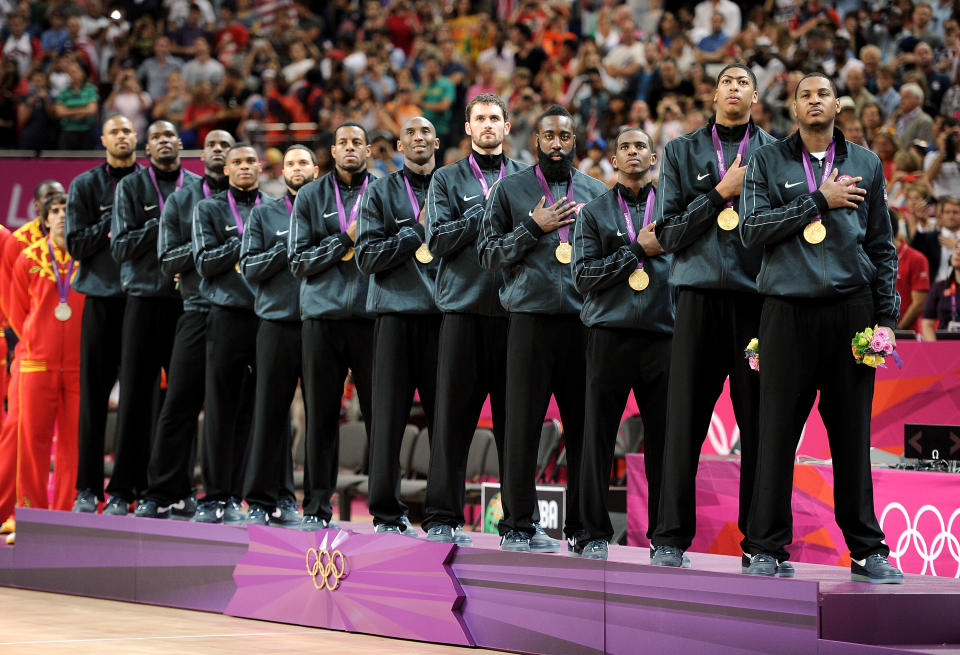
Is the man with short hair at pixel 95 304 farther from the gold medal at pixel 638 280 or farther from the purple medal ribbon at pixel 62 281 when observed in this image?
the gold medal at pixel 638 280

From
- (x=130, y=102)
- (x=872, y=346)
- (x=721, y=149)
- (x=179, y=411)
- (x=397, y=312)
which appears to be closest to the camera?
(x=872, y=346)

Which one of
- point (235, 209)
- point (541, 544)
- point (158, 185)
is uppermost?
point (158, 185)

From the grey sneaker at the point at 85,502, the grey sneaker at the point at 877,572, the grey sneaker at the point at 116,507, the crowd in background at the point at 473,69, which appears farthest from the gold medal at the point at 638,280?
the crowd in background at the point at 473,69

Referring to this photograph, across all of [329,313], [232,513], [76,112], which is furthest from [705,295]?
[76,112]

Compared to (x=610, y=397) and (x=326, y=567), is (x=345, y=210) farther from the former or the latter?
(x=610, y=397)

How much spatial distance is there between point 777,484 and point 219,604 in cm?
376

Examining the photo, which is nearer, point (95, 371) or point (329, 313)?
point (329, 313)

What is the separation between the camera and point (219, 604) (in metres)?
8.00

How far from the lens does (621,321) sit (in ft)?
20.7

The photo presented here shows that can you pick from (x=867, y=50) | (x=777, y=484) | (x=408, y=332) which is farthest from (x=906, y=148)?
(x=777, y=484)

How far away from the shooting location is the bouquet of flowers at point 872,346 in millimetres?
5445

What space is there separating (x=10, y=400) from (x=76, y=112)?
8191mm

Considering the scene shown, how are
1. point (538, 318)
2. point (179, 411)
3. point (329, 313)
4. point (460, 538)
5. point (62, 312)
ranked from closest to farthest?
1. point (538, 318)
2. point (460, 538)
3. point (329, 313)
4. point (179, 411)
5. point (62, 312)

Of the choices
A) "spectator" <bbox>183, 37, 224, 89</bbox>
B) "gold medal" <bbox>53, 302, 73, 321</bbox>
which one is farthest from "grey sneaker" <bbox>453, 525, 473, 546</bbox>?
"spectator" <bbox>183, 37, 224, 89</bbox>
